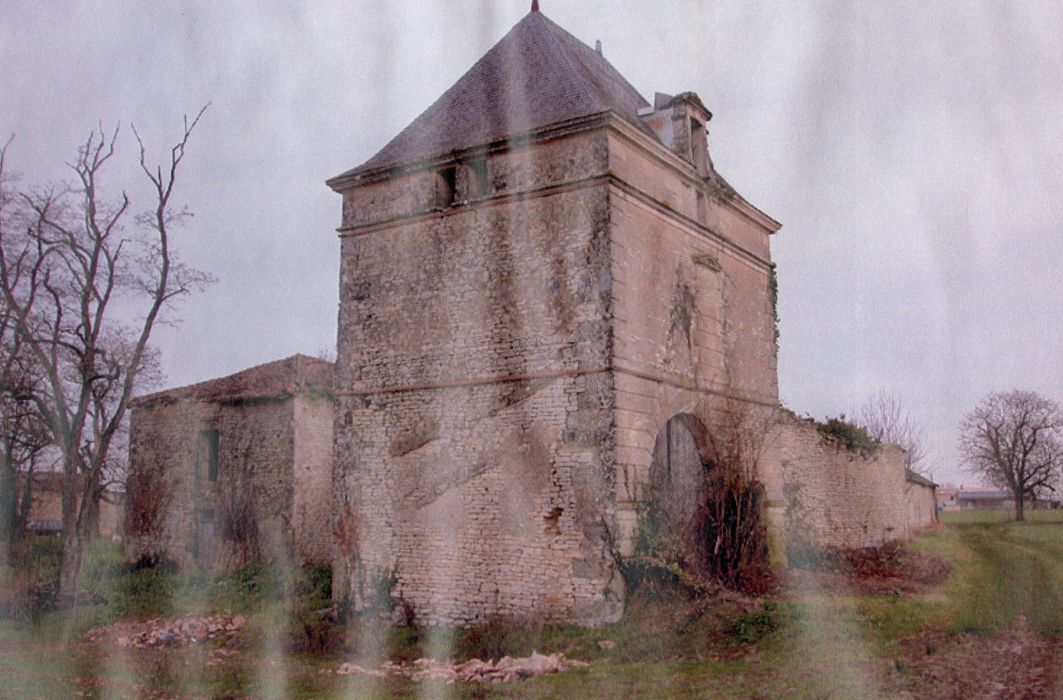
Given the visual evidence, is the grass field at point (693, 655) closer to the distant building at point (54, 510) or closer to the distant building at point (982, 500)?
the distant building at point (54, 510)

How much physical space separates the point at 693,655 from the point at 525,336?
4.71 metres

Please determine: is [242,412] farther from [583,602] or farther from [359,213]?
[583,602]

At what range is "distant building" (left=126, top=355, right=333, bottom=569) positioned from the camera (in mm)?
19172

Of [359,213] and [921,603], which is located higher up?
[359,213]

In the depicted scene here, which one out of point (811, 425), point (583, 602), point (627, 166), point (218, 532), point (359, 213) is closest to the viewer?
point (583, 602)

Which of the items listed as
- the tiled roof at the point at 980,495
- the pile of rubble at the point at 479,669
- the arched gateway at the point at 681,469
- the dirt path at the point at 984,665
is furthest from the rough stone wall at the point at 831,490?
the tiled roof at the point at 980,495

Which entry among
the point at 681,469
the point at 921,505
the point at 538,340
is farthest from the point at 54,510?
the point at 538,340

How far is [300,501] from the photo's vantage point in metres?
19.1

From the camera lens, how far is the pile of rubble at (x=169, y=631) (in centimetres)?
1316

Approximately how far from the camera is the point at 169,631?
13.5m

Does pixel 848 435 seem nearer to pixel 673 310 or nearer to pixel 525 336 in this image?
pixel 673 310

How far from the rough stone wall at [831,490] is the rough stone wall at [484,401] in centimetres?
496

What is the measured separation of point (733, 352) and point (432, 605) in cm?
633

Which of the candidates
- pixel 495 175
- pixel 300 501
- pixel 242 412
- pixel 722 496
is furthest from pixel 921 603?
pixel 242 412
